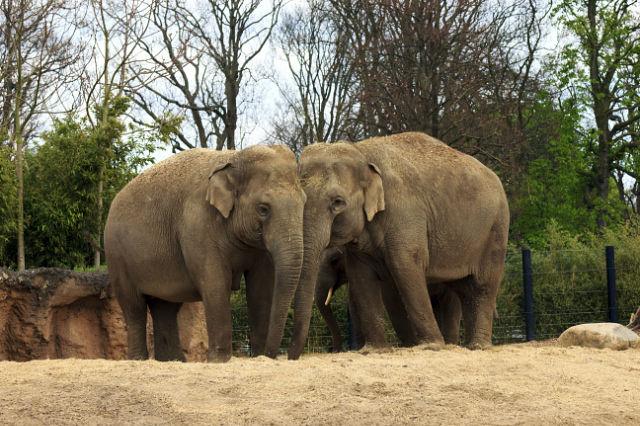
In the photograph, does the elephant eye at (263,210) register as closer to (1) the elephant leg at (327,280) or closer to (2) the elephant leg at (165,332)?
(2) the elephant leg at (165,332)

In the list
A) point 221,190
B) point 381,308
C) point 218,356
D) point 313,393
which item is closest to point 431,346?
point 381,308

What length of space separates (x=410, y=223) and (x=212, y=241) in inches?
81.9

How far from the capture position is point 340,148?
10.9 meters

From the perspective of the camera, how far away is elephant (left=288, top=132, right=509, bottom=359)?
34.2 feet

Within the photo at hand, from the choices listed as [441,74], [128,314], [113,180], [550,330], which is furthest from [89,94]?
[128,314]

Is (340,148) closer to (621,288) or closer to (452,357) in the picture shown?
(452,357)

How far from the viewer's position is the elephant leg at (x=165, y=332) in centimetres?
1190

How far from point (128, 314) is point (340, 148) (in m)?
2.83

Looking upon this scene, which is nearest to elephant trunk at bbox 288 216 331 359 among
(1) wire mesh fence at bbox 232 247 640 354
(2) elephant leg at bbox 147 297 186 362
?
(2) elephant leg at bbox 147 297 186 362

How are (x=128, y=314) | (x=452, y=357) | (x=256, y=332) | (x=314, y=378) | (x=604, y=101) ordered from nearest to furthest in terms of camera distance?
(x=314, y=378) → (x=452, y=357) → (x=256, y=332) → (x=128, y=314) → (x=604, y=101)

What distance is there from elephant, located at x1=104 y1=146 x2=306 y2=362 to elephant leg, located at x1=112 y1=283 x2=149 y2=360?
10mm

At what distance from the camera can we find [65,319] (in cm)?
1288

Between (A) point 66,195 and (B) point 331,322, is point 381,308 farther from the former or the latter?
(A) point 66,195

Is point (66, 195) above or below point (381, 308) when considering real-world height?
above
